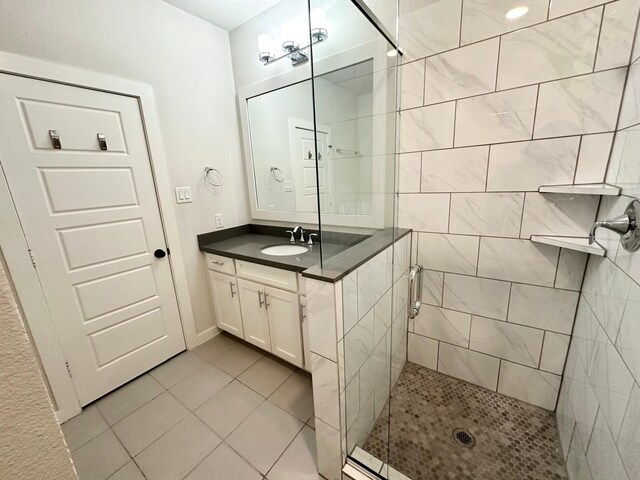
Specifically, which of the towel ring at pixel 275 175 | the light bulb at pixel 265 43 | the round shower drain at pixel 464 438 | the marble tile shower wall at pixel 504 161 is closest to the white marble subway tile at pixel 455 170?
the marble tile shower wall at pixel 504 161

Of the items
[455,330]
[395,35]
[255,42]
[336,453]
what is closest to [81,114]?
[255,42]

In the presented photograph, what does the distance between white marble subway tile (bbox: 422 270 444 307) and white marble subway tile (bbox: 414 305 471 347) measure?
0.05m

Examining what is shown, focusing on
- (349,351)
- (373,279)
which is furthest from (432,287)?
(349,351)

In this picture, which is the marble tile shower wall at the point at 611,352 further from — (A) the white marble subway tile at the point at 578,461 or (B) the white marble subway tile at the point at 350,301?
(B) the white marble subway tile at the point at 350,301

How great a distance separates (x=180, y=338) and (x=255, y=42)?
2467 millimetres

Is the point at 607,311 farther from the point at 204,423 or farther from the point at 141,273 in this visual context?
the point at 141,273

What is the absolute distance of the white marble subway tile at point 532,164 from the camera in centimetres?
113

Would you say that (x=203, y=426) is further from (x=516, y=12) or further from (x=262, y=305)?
(x=516, y=12)

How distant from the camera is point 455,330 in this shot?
1.57 metres

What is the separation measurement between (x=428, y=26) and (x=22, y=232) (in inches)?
94.1

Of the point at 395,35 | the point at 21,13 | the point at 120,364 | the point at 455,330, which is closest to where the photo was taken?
the point at 21,13

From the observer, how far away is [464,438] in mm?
1281

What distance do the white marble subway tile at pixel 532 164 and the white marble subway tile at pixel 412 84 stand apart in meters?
0.50

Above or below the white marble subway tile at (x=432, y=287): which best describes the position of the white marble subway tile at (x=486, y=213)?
above
